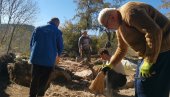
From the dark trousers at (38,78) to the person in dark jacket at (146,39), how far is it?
439 centimetres

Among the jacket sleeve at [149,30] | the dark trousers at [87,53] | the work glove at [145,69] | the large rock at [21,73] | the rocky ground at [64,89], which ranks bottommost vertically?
the rocky ground at [64,89]

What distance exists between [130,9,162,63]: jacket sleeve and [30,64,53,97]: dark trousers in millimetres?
4727

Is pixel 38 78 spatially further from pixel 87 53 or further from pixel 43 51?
pixel 87 53

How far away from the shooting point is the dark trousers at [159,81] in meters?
3.83

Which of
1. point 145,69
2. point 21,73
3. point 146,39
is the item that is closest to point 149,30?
point 146,39

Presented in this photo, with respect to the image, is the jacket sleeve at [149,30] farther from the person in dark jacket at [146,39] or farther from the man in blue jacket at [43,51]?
the man in blue jacket at [43,51]

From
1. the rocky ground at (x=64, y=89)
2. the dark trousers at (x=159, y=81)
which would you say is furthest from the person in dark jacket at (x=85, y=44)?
the dark trousers at (x=159, y=81)

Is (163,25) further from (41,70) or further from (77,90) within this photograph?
(77,90)

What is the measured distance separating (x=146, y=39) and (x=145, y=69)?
0.31 metres

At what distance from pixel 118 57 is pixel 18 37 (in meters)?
44.8

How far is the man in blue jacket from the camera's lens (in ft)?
26.7

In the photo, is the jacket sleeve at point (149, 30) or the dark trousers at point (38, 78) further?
the dark trousers at point (38, 78)

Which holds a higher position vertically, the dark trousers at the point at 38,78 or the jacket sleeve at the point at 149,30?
the jacket sleeve at the point at 149,30

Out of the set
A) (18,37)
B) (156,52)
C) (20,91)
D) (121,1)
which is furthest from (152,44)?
(18,37)
